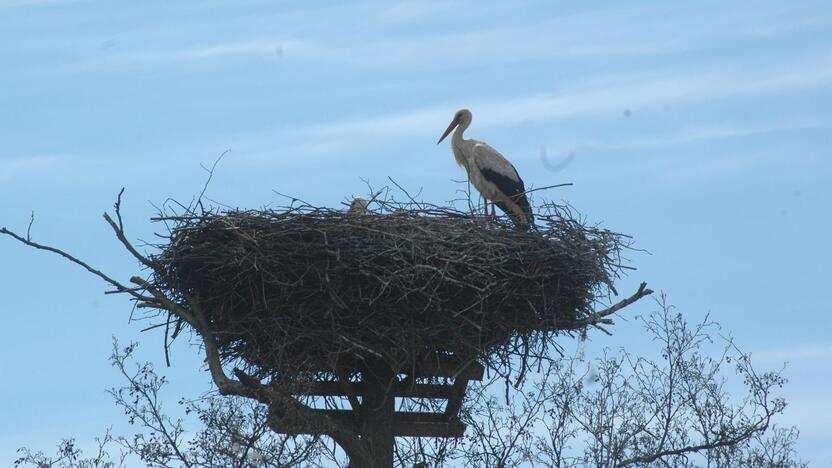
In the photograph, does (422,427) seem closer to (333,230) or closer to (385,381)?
(385,381)

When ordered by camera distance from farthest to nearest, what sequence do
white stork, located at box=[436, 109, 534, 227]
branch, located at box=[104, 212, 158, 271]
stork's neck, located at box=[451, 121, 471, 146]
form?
stork's neck, located at box=[451, 121, 471, 146] < white stork, located at box=[436, 109, 534, 227] < branch, located at box=[104, 212, 158, 271]

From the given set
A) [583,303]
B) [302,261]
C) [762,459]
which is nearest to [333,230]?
[302,261]

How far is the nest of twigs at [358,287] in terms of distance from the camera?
10.2m

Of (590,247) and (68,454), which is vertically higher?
(590,247)

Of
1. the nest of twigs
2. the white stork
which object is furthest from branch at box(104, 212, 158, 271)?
the white stork

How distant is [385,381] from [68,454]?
8.01 ft

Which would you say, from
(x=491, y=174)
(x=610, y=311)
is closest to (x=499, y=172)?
(x=491, y=174)

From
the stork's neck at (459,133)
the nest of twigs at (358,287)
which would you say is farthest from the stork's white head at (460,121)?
the nest of twigs at (358,287)

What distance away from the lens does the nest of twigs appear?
1019 centimetres

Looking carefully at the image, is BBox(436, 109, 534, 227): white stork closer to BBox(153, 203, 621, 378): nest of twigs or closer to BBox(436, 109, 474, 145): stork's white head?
BBox(436, 109, 474, 145): stork's white head

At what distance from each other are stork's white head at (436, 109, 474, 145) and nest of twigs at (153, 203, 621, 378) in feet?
16.0

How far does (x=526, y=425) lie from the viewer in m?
11.5

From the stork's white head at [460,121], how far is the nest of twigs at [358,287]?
4881mm

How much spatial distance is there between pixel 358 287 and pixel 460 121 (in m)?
5.77
